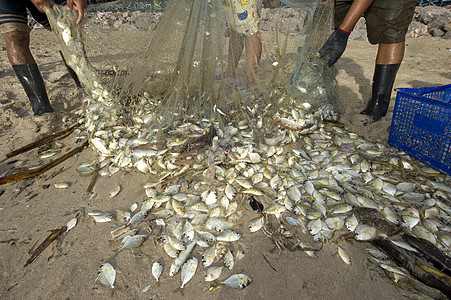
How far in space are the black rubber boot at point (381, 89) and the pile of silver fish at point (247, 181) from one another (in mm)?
465

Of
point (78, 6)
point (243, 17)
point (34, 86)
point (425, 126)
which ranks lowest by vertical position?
point (425, 126)

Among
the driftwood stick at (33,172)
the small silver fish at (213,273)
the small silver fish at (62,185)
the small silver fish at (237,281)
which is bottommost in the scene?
the small silver fish at (237,281)

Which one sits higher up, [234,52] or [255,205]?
[234,52]

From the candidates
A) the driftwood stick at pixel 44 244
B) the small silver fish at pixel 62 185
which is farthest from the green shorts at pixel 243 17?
the driftwood stick at pixel 44 244

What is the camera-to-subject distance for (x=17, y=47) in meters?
2.66

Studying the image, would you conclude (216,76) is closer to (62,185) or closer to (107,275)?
(62,185)

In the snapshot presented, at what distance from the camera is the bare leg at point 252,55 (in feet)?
7.10

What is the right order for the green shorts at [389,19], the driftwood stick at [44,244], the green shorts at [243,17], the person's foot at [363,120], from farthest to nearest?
the person's foot at [363,120], the green shorts at [389,19], the green shorts at [243,17], the driftwood stick at [44,244]

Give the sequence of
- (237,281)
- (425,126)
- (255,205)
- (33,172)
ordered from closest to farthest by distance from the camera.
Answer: (237,281)
(255,205)
(425,126)
(33,172)

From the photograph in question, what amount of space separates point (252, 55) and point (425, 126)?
4.86 feet

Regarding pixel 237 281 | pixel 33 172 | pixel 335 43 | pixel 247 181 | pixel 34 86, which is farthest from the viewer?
pixel 34 86

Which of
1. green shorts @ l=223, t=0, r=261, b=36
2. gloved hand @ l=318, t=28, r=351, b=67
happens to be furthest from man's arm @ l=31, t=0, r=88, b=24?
gloved hand @ l=318, t=28, r=351, b=67

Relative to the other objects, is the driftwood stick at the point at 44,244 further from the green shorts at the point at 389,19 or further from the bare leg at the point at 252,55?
the green shorts at the point at 389,19

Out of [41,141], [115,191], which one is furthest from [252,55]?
[41,141]
